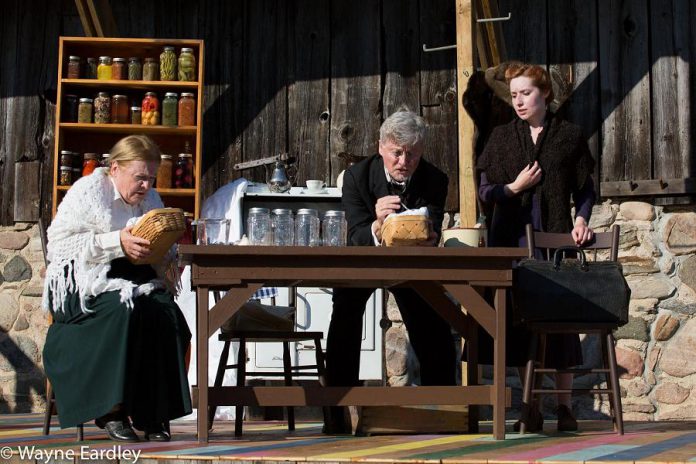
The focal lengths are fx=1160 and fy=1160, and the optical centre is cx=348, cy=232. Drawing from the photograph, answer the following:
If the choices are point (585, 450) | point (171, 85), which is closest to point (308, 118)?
point (171, 85)

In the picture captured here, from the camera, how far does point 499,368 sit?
3939 mm

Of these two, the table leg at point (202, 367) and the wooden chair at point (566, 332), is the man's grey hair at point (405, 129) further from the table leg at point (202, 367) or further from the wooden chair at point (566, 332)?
the table leg at point (202, 367)

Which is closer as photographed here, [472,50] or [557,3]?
[472,50]

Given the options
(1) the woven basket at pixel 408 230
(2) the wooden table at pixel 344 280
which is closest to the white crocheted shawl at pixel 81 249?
(2) the wooden table at pixel 344 280

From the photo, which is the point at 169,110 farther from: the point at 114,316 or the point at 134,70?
the point at 114,316

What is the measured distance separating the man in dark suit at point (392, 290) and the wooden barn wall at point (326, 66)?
204 centimetres

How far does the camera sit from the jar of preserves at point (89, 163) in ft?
21.1

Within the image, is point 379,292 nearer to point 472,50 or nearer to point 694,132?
point 472,50

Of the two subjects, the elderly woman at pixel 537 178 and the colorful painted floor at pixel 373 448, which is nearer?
the colorful painted floor at pixel 373 448

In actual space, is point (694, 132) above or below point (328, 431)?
above

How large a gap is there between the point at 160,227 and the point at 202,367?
0.55 m

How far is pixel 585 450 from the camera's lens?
3.53 meters

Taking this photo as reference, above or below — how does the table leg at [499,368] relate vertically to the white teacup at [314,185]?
below

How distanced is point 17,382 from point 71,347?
2607 millimetres
